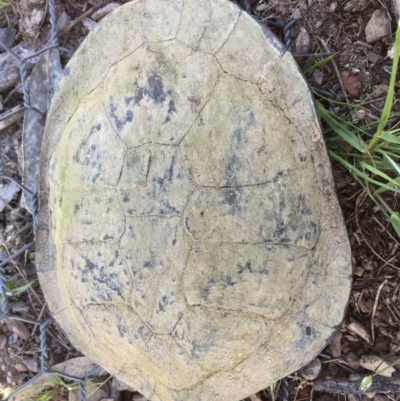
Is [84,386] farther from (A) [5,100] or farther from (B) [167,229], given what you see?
(A) [5,100]

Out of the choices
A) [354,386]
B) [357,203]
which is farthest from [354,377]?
[357,203]

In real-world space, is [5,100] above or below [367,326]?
above

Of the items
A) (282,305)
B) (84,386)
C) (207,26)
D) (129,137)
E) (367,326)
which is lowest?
(84,386)

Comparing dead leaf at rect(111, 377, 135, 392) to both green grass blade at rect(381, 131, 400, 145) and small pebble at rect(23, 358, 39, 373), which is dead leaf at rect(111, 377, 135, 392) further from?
green grass blade at rect(381, 131, 400, 145)

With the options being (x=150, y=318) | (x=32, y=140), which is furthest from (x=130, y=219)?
(x=32, y=140)

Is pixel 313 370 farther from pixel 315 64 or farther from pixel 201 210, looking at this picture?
pixel 315 64

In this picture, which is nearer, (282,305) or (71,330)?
(282,305)
